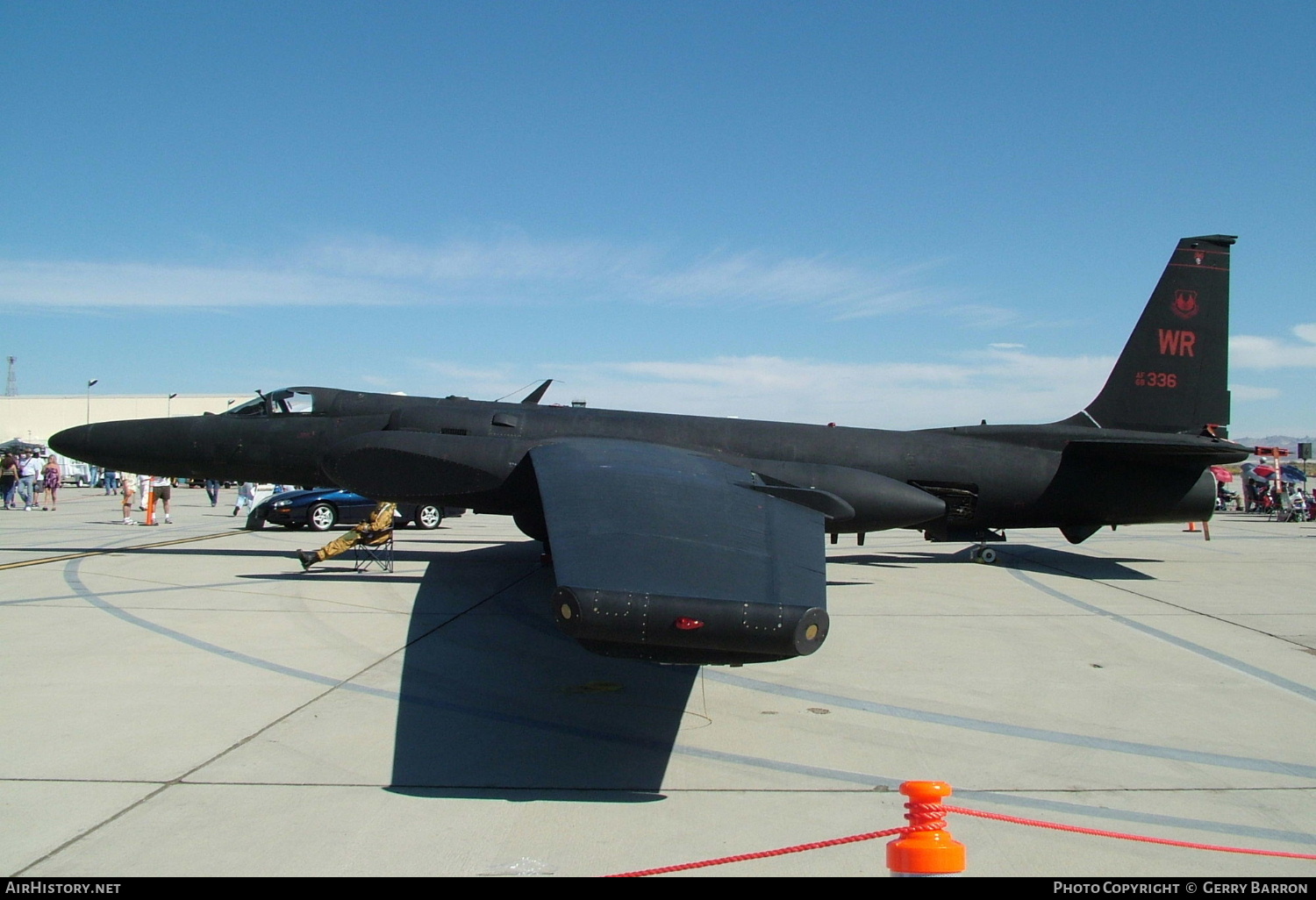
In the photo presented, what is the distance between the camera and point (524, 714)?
6332 millimetres

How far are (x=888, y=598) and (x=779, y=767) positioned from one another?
271 inches

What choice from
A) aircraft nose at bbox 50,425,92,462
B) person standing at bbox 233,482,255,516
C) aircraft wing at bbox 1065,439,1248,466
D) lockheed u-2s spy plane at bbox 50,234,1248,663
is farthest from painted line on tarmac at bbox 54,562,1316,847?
person standing at bbox 233,482,255,516

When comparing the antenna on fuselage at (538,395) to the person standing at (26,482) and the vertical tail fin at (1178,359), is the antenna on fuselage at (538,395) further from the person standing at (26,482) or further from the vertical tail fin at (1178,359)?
the person standing at (26,482)

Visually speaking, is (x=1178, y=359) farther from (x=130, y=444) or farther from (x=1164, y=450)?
(x=130, y=444)

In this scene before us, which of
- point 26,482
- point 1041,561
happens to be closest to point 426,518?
point 1041,561

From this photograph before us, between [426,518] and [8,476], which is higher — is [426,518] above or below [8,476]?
below

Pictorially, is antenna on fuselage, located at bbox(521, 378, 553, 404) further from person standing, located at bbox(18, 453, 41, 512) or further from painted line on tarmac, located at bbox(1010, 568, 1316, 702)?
person standing, located at bbox(18, 453, 41, 512)

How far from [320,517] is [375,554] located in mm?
7259

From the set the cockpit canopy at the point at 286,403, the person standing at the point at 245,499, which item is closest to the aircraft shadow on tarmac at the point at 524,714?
the cockpit canopy at the point at 286,403

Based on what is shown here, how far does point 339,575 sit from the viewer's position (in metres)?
13.0

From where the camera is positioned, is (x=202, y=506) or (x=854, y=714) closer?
(x=854, y=714)

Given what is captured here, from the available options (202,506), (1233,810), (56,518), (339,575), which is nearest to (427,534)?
(339,575)

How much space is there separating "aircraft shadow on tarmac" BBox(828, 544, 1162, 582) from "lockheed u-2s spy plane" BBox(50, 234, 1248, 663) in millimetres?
703
